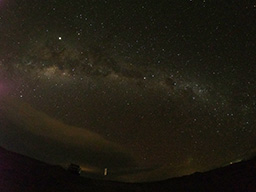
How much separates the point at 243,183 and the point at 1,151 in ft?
70.7

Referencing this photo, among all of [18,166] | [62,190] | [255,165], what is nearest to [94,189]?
[62,190]

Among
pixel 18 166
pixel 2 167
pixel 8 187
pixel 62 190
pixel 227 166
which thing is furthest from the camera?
pixel 227 166

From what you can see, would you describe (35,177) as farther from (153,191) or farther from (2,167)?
(153,191)

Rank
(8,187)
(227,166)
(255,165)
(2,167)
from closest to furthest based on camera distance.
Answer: (8,187), (2,167), (255,165), (227,166)

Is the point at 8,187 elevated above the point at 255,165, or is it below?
below

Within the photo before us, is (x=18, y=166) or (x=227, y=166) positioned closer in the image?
(x=18, y=166)

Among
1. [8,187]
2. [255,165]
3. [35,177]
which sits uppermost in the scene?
[255,165]

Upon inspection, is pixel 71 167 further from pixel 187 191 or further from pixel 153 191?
pixel 187 191

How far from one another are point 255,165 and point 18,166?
67.9ft

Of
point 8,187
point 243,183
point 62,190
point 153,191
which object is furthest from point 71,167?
point 243,183

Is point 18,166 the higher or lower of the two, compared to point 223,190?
higher

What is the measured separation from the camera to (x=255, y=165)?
25.7m

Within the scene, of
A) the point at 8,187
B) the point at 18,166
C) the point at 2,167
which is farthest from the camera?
the point at 18,166

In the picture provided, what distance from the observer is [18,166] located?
2275 centimetres
